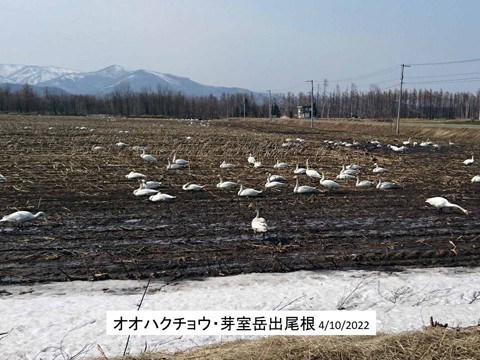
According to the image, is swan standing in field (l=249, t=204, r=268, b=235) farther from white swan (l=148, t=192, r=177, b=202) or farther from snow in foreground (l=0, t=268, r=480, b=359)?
white swan (l=148, t=192, r=177, b=202)

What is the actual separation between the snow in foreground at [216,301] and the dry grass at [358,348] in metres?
0.94

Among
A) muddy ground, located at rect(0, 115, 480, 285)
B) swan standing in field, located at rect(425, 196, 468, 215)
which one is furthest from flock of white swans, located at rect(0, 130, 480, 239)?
muddy ground, located at rect(0, 115, 480, 285)

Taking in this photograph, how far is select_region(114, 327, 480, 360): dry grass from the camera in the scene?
4637 millimetres

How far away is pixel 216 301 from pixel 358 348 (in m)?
2.68

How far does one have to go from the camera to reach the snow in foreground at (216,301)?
18.8ft

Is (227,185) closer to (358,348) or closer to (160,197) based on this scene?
(160,197)

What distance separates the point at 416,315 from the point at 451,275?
1.92m

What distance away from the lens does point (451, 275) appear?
7.95 meters

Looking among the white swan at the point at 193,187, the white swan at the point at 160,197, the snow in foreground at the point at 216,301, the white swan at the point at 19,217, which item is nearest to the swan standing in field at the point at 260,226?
the snow in foreground at the point at 216,301

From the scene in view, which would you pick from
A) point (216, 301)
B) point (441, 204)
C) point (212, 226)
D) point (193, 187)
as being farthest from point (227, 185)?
point (216, 301)

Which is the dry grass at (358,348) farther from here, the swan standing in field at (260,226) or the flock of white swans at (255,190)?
the flock of white swans at (255,190)

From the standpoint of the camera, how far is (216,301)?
6855 millimetres

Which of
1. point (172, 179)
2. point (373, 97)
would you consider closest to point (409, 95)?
point (373, 97)

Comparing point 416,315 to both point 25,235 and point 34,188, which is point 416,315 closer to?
point 25,235
